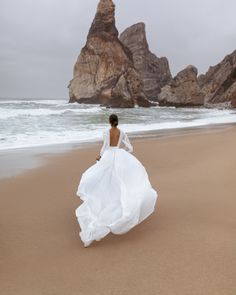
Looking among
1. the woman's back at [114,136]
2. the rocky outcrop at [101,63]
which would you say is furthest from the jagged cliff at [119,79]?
the woman's back at [114,136]

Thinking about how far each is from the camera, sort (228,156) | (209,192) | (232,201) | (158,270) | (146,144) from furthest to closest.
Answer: (146,144), (228,156), (209,192), (232,201), (158,270)

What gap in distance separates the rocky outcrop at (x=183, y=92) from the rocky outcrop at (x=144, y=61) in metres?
38.7

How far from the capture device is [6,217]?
5.11 meters

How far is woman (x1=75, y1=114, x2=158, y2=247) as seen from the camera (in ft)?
13.5

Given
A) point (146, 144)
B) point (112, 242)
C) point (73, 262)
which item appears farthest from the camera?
point (146, 144)

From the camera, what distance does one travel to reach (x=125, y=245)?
413 cm

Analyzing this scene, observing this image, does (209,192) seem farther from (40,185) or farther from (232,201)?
(40,185)

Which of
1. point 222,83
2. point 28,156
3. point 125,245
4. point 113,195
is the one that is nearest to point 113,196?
point 113,195

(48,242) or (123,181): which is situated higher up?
(123,181)

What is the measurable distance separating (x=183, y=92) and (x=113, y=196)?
69.3 metres

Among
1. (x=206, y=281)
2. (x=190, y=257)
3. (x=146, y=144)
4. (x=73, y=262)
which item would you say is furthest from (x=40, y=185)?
(x=146, y=144)

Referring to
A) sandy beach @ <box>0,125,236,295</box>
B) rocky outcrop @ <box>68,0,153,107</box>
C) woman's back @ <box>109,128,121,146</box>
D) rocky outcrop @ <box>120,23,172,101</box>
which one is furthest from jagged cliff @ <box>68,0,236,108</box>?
woman's back @ <box>109,128,121,146</box>

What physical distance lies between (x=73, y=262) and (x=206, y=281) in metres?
1.34

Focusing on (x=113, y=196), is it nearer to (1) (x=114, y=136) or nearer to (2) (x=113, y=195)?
(2) (x=113, y=195)
